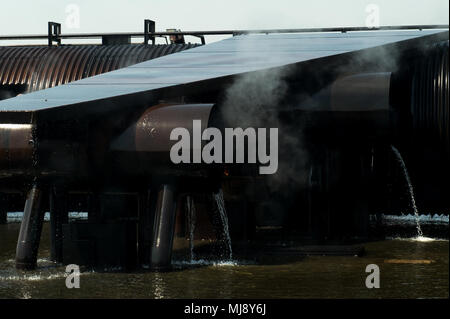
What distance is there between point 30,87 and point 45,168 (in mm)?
15209

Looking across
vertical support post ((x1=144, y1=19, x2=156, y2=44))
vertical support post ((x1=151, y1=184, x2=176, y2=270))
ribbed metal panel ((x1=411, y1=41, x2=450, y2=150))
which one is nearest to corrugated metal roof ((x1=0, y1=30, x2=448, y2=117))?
ribbed metal panel ((x1=411, y1=41, x2=450, y2=150))

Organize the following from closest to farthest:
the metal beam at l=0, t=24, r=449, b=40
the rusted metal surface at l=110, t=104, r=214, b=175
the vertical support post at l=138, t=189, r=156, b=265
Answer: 1. the rusted metal surface at l=110, t=104, r=214, b=175
2. the vertical support post at l=138, t=189, r=156, b=265
3. the metal beam at l=0, t=24, r=449, b=40

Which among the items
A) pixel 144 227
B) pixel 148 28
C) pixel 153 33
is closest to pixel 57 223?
pixel 144 227

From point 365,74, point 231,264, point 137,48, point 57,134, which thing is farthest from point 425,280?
point 137,48

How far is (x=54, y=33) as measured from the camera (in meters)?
32.5

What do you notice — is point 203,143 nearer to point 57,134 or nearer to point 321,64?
point 57,134

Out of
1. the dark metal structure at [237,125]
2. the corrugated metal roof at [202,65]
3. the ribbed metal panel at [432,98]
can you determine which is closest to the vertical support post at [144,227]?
the dark metal structure at [237,125]

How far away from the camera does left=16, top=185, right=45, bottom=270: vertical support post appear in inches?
604

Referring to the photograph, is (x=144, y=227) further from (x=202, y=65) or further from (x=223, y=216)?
(x=202, y=65)

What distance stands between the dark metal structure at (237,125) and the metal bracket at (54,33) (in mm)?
10641

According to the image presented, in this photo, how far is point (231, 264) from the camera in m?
15.9

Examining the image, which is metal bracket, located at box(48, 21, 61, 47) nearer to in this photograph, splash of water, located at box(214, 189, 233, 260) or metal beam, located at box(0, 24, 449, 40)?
metal beam, located at box(0, 24, 449, 40)

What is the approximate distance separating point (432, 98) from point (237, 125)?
453 cm

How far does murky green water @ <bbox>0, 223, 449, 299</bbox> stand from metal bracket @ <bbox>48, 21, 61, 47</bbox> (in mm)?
15783
